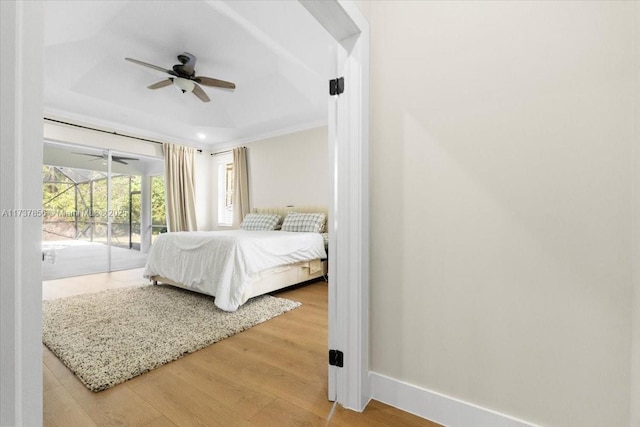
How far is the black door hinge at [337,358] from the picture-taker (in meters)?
1.43

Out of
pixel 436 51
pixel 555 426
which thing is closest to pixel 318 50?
pixel 436 51

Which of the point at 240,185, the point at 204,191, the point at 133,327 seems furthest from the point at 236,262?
the point at 204,191

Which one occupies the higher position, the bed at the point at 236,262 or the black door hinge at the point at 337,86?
the black door hinge at the point at 337,86

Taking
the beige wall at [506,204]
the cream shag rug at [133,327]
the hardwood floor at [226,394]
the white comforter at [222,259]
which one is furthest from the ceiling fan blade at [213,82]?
the hardwood floor at [226,394]

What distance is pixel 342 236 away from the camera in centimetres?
144

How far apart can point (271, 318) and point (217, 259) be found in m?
0.83

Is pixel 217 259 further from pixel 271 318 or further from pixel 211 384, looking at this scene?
pixel 211 384

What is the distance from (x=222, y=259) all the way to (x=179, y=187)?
3384 millimetres

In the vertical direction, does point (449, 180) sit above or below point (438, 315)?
above

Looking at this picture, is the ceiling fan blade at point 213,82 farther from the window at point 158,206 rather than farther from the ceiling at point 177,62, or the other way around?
the window at point 158,206

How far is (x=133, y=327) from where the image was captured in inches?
91.2

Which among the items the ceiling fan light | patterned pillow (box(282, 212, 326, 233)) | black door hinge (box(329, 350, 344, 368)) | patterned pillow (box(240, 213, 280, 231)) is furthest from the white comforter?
the ceiling fan light

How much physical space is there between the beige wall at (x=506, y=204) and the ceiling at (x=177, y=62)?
58 centimetres

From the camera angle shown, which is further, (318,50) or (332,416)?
(318,50)
